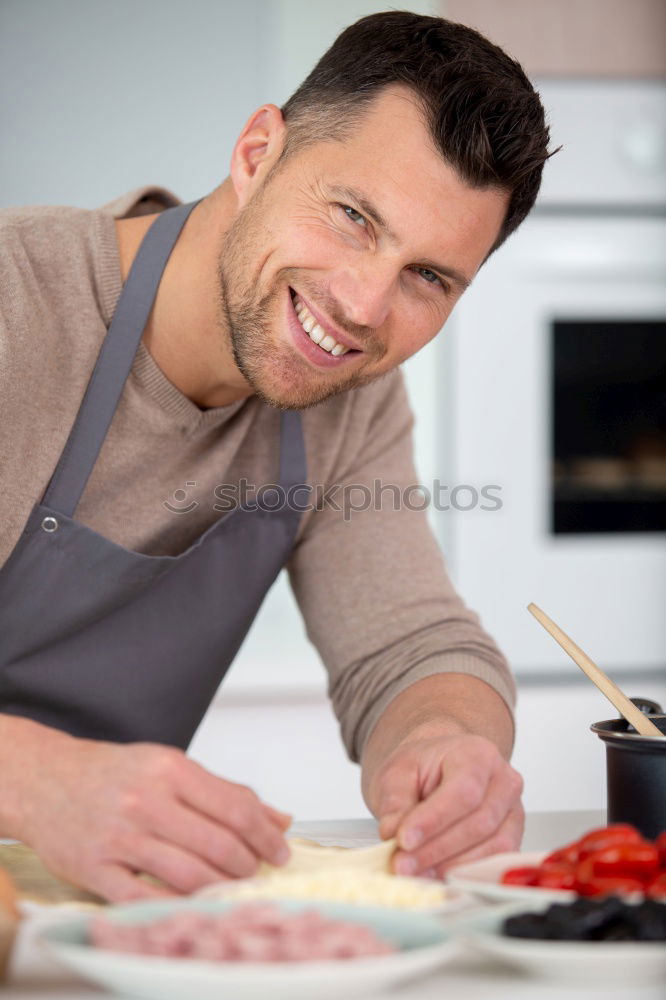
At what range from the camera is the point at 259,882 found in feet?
2.40

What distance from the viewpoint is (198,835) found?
0.76 m

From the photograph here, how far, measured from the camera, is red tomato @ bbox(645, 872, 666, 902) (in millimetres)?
692

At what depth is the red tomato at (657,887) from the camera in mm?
692

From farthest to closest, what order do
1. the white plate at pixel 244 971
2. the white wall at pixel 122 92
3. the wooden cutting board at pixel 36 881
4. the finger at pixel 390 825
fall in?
the white wall at pixel 122 92, the finger at pixel 390 825, the wooden cutting board at pixel 36 881, the white plate at pixel 244 971

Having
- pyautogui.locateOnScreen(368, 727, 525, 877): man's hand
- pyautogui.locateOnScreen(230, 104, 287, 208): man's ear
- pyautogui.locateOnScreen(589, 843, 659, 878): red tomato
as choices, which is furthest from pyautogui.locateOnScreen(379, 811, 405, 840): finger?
pyautogui.locateOnScreen(230, 104, 287, 208): man's ear

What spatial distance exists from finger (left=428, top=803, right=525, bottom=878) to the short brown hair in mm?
593

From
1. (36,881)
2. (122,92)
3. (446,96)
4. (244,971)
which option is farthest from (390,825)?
(122,92)

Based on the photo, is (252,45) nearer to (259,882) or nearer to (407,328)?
(407,328)

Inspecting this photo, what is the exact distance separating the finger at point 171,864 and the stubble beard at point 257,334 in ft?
1.99

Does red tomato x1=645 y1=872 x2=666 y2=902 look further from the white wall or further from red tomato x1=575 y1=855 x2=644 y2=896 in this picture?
the white wall

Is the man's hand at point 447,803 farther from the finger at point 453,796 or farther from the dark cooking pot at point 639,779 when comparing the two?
the dark cooking pot at point 639,779

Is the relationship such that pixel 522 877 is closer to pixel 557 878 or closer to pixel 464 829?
pixel 557 878

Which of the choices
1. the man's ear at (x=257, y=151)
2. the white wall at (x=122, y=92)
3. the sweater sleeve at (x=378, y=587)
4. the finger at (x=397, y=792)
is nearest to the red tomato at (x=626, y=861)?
the finger at (x=397, y=792)

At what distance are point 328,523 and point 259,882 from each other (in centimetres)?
71
